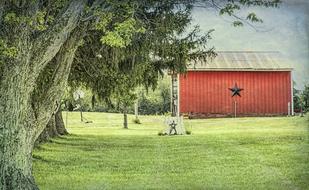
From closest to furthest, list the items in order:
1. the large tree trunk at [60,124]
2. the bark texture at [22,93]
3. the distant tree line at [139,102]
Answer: the bark texture at [22,93] < the distant tree line at [139,102] < the large tree trunk at [60,124]

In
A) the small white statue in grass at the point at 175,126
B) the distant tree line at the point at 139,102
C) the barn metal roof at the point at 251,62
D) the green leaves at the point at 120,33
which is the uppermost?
the green leaves at the point at 120,33

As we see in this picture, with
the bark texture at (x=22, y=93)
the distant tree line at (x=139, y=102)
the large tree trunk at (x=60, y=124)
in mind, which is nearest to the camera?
the bark texture at (x=22, y=93)

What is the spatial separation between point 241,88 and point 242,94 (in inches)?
1.4

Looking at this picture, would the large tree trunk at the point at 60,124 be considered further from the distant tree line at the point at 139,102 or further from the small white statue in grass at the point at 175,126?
the small white statue in grass at the point at 175,126

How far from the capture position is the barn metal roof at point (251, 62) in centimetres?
260

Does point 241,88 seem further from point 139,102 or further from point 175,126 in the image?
point 139,102

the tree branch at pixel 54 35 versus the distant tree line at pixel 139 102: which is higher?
the tree branch at pixel 54 35

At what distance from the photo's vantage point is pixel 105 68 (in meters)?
3.38

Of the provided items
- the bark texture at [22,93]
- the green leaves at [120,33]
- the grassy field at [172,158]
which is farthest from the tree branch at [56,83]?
the green leaves at [120,33]

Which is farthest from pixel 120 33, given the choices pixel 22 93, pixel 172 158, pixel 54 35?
pixel 172 158

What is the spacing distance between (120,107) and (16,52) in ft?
2.48

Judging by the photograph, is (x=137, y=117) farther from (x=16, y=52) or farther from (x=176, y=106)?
(x=16, y=52)

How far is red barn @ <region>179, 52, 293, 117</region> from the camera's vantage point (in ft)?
8.17

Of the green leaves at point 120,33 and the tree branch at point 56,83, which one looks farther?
the tree branch at point 56,83
